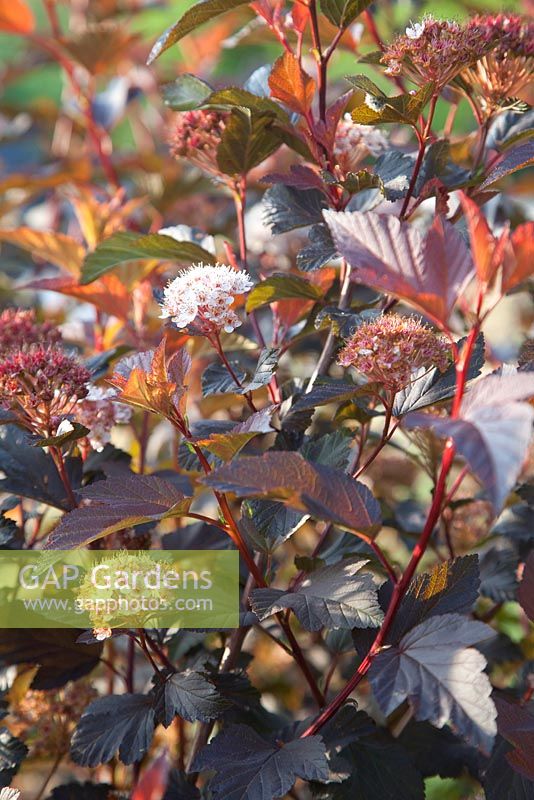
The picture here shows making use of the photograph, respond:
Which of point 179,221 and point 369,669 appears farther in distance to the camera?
point 179,221

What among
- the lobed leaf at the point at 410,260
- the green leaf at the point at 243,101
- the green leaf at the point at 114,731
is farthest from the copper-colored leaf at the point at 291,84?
the green leaf at the point at 114,731

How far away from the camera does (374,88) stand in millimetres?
785

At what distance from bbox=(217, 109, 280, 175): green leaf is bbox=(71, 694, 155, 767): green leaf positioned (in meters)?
0.57

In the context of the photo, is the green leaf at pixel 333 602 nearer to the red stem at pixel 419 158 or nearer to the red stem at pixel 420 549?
the red stem at pixel 420 549

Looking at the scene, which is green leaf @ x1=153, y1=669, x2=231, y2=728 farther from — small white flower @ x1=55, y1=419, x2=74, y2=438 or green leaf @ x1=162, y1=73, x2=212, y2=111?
green leaf @ x1=162, y1=73, x2=212, y2=111

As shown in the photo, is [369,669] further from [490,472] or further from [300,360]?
[300,360]

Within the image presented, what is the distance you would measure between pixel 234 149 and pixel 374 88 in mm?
180

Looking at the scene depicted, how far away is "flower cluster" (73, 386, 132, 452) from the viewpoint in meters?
0.92

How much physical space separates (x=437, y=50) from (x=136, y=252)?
38cm

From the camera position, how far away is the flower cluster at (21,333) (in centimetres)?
95

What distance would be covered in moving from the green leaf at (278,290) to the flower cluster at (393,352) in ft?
0.50

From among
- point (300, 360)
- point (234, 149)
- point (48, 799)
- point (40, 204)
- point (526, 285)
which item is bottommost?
point (48, 799)

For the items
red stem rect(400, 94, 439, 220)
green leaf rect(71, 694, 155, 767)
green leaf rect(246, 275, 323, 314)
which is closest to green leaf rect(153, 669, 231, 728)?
green leaf rect(71, 694, 155, 767)

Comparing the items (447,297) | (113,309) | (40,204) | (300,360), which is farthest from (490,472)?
(40,204)
